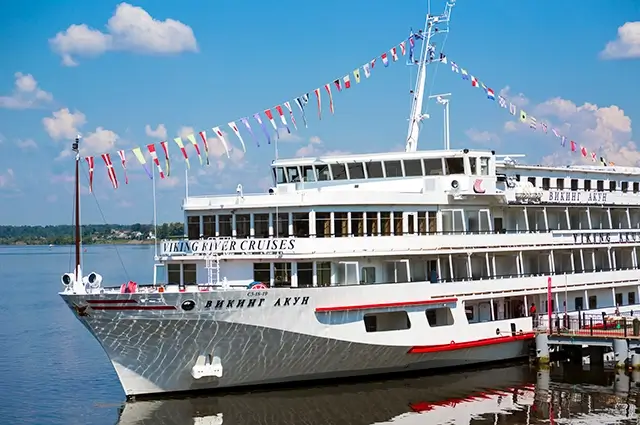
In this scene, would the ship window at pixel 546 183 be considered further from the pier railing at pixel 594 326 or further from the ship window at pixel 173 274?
the ship window at pixel 173 274

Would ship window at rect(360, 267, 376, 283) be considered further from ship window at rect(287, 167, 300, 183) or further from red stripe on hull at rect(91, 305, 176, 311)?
red stripe on hull at rect(91, 305, 176, 311)

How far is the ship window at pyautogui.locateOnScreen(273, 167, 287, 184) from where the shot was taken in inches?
1248

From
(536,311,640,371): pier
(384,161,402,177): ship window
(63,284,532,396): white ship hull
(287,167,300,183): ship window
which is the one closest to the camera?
(63,284,532,396): white ship hull

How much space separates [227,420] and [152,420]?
2034 millimetres

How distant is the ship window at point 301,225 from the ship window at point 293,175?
15.9 ft

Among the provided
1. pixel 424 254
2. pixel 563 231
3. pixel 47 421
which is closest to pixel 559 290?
pixel 563 231

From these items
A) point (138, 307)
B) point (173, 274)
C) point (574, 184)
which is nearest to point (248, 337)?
point (138, 307)

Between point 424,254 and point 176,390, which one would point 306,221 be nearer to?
point 424,254

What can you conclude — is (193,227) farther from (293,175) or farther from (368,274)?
(368,274)

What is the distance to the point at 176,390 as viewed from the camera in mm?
25453

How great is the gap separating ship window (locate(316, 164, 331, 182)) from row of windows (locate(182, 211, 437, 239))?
3710mm

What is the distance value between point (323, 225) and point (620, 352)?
11517mm

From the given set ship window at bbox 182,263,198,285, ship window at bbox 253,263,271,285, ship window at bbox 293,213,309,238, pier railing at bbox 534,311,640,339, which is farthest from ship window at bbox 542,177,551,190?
ship window at bbox 182,263,198,285

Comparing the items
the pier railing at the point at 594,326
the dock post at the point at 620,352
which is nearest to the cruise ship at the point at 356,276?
the pier railing at the point at 594,326
